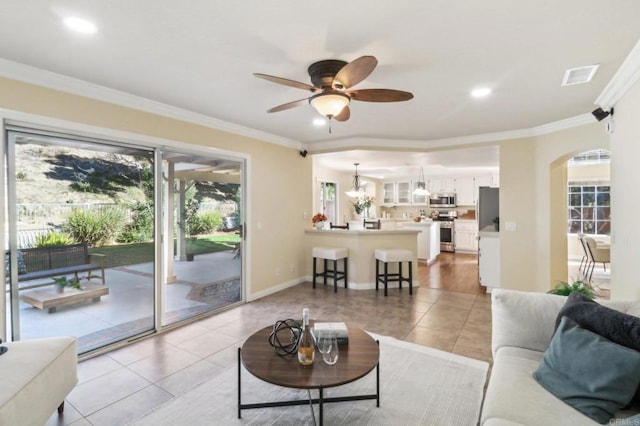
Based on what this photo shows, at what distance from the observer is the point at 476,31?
2029mm

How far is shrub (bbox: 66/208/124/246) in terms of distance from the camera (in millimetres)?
2945

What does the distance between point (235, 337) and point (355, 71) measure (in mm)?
2873

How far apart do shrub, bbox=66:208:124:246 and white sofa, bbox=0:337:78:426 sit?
1.20 meters

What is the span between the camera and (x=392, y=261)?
496 centimetres

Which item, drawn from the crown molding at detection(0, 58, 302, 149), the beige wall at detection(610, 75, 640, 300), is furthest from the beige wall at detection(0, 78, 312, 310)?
the beige wall at detection(610, 75, 640, 300)

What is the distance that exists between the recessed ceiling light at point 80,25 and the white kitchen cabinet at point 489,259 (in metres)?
5.41

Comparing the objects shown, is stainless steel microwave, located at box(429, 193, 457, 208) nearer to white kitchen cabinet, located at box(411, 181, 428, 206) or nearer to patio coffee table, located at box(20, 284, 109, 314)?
white kitchen cabinet, located at box(411, 181, 428, 206)

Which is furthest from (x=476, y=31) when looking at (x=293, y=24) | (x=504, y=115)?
(x=504, y=115)

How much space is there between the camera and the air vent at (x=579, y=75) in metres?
2.58

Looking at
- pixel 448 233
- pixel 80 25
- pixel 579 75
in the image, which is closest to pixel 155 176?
pixel 80 25

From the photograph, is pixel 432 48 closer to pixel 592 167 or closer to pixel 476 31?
pixel 476 31

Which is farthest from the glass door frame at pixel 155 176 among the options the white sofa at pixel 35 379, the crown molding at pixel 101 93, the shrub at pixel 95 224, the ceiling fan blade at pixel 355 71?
the ceiling fan blade at pixel 355 71

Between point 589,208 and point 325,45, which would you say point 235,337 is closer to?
point 325,45

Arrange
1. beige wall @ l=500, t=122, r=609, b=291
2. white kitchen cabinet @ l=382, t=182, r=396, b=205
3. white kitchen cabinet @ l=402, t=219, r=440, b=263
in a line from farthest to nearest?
white kitchen cabinet @ l=382, t=182, r=396, b=205 → white kitchen cabinet @ l=402, t=219, r=440, b=263 → beige wall @ l=500, t=122, r=609, b=291
